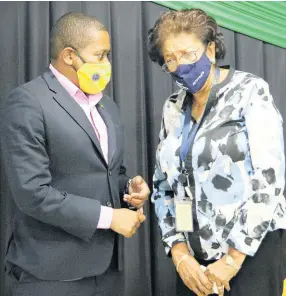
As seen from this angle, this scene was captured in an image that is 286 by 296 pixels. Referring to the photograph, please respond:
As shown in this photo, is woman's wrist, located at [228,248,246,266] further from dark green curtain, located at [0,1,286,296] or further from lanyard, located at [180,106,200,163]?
dark green curtain, located at [0,1,286,296]

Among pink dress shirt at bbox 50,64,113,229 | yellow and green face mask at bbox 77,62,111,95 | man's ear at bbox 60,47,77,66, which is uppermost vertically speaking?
man's ear at bbox 60,47,77,66

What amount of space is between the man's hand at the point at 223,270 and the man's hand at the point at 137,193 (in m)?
0.37

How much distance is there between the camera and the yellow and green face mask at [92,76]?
1585 millimetres

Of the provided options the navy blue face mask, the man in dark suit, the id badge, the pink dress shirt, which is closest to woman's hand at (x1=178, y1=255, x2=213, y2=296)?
the id badge

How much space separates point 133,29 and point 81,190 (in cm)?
109

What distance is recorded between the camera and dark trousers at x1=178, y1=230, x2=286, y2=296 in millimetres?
1445

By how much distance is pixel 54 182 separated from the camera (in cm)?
151

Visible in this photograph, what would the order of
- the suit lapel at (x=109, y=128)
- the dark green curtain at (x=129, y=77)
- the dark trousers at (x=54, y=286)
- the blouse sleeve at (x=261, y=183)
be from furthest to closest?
1. the dark green curtain at (x=129, y=77)
2. the suit lapel at (x=109, y=128)
3. the dark trousers at (x=54, y=286)
4. the blouse sleeve at (x=261, y=183)

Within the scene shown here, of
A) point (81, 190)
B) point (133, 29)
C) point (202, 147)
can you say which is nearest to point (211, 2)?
point (133, 29)

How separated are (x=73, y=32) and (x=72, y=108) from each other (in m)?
0.29

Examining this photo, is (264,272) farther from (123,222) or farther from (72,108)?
(72,108)

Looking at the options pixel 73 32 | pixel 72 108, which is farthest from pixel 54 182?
pixel 73 32

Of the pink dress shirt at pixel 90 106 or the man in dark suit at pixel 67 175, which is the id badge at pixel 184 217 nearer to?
the man in dark suit at pixel 67 175

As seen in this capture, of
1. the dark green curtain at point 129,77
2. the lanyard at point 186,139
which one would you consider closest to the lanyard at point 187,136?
the lanyard at point 186,139
